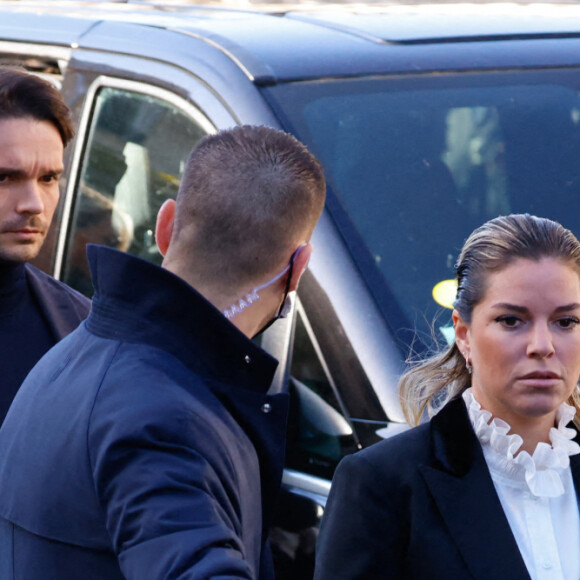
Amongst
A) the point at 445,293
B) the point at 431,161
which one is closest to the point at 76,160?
the point at 431,161

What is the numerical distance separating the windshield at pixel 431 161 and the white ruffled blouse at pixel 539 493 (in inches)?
19.7

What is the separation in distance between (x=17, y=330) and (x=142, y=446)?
4.39ft

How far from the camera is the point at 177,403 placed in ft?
6.87

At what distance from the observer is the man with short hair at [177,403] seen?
78.7 inches

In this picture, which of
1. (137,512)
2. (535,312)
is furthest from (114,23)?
(137,512)

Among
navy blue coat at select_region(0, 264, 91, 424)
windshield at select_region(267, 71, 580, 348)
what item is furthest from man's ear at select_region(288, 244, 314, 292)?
navy blue coat at select_region(0, 264, 91, 424)

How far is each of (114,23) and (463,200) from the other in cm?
128

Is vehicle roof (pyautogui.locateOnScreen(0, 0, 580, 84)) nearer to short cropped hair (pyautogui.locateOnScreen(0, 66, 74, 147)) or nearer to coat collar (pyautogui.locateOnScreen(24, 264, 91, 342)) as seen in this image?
short cropped hair (pyautogui.locateOnScreen(0, 66, 74, 147))

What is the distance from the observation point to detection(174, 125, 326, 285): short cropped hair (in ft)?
7.72

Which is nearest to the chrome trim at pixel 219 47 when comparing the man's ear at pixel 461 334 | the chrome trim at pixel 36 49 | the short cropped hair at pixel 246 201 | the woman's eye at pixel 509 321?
the chrome trim at pixel 36 49

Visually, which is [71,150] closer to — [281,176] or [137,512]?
[281,176]

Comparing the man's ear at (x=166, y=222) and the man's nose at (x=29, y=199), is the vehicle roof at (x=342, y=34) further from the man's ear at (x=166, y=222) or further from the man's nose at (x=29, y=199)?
the man's ear at (x=166, y=222)

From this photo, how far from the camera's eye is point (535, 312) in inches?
103

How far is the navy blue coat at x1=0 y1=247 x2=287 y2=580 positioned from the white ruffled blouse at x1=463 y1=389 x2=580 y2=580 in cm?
53
